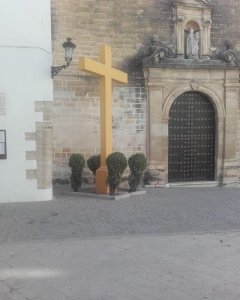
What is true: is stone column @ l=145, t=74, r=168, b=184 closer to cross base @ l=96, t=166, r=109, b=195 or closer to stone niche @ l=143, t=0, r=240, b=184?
stone niche @ l=143, t=0, r=240, b=184

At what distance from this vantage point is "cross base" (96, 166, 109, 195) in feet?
29.9

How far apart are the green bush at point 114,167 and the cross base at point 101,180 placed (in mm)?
161

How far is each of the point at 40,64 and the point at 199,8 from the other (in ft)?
16.7

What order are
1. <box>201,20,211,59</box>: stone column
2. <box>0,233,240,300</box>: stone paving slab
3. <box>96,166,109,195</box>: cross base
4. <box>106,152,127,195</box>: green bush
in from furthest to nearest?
<box>201,20,211,59</box>: stone column
<box>96,166,109,195</box>: cross base
<box>106,152,127,195</box>: green bush
<box>0,233,240,300</box>: stone paving slab

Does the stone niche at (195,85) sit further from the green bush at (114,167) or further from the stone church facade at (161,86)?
the green bush at (114,167)

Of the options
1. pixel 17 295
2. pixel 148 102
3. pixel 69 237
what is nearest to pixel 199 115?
pixel 148 102

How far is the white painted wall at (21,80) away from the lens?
8125 millimetres

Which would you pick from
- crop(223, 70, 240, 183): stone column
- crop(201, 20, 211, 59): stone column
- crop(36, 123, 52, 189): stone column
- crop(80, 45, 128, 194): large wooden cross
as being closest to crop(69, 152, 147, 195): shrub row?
crop(80, 45, 128, 194): large wooden cross

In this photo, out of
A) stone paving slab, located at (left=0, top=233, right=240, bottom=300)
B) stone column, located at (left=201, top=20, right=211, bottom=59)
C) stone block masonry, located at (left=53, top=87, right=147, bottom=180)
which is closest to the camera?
stone paving slab, located at (left=0, top=233, right=240, bottom=300)

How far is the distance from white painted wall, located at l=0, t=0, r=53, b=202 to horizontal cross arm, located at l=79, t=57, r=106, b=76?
70 cm

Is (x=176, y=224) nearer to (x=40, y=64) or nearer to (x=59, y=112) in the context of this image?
(x=40, y=64)

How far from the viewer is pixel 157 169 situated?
428 inches

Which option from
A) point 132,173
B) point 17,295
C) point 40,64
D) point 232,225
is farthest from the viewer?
point 132,173

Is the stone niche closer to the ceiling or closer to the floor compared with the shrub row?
closer to the ceiling
